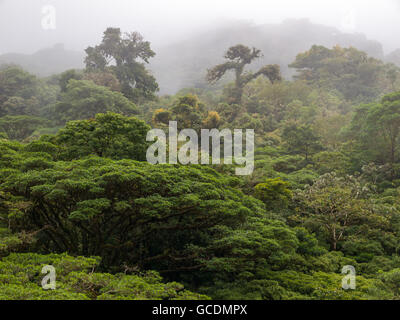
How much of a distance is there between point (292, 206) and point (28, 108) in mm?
28920

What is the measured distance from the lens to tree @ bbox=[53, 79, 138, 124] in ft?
87.1

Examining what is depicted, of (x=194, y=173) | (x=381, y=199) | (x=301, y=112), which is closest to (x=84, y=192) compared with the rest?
(x=194, y=173)

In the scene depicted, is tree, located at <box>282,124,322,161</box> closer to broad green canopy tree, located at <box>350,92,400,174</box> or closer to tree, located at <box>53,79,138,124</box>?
broad green canopy tree, located at <box>350,92,400,174</box>

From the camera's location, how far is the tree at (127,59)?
118ft

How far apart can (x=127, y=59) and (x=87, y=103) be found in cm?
1263

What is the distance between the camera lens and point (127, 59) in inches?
1451

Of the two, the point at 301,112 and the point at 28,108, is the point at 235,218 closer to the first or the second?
the point at 301,112

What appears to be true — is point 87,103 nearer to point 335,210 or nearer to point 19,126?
point 19,126

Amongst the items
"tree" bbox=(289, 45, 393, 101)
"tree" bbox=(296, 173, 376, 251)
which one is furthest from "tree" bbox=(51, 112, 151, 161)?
"tree" bbox=(289, 45, 393, 101)

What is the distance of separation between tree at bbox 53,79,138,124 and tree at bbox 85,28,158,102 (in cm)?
790

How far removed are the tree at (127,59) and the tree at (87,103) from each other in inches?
311

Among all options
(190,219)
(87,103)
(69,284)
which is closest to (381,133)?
(190,219)

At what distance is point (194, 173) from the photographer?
31.1 ft

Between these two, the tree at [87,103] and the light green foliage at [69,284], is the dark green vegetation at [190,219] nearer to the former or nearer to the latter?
the light green foliage at [69,284]
